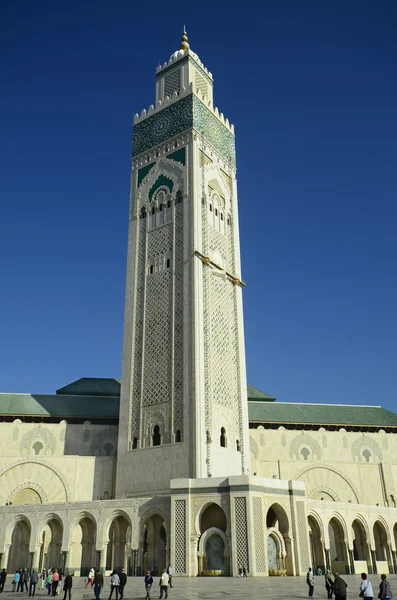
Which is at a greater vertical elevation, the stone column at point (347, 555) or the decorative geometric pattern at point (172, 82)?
the decorative geometric pattern at point (172, 82)

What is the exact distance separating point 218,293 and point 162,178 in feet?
20.3

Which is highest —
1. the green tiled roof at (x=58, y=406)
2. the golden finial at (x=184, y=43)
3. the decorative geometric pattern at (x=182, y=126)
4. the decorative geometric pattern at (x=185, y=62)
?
the golden finial at (x=184, y=43)

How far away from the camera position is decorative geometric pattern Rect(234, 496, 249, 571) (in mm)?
16141

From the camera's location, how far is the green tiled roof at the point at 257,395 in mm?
30206

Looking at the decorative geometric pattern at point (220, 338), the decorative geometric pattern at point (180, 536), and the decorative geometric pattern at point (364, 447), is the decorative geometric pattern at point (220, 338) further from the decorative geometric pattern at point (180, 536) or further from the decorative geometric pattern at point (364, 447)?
the decorative geometric pattern at point (364, 447)

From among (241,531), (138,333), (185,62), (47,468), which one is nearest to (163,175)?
(185,62)

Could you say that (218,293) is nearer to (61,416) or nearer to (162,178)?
(162,178)

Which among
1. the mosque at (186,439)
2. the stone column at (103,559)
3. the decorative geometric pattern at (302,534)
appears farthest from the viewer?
the stone column at (103,559)

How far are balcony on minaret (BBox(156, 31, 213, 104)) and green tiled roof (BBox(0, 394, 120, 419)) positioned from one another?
49.9 ft

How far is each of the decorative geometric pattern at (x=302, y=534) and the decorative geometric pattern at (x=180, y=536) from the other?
143 inches

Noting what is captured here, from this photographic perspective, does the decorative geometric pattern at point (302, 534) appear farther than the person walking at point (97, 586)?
Yes

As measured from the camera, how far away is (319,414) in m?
28.5

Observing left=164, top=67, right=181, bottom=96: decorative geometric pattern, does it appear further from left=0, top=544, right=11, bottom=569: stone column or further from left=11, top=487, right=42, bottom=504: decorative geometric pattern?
left=0, top=544, right=11, bottom=569: stone column

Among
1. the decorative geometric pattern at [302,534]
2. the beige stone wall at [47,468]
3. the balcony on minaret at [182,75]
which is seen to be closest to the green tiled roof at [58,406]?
the beige stone wall at [47,468]
